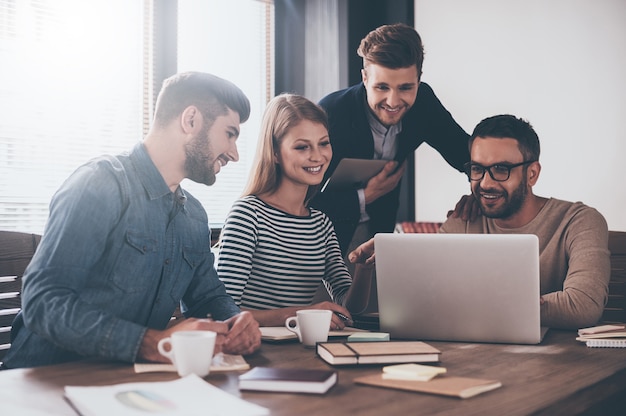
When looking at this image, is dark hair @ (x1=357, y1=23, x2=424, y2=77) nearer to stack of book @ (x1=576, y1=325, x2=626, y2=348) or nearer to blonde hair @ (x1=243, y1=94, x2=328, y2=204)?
blonde hair @ (x1=243, y1=94, x2=328, y2=204)

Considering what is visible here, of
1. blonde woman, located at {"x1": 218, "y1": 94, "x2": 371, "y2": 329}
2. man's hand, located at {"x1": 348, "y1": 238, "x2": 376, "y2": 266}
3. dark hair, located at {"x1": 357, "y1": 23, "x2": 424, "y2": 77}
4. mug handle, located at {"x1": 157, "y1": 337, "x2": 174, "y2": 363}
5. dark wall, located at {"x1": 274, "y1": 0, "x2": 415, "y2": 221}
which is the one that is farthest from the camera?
dark wall, located at {"x1": 274, "y1": 0, "x2": 415, "y2": 221}

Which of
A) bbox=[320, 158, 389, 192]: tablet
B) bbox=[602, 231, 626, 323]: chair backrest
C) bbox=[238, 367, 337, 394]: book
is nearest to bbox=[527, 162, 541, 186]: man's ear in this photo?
bbox=[602, 231, 626, 323]: chair backrest

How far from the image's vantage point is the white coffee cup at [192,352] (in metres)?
1.03

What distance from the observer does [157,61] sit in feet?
11.2

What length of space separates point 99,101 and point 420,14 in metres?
1.96

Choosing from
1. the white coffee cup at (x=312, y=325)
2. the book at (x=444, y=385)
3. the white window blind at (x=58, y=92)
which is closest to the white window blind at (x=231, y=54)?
the white window blind at (x=58, y=92)

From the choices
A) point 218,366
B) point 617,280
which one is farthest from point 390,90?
point 218,366

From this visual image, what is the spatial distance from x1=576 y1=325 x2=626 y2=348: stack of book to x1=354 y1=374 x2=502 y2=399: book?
1.50 feet

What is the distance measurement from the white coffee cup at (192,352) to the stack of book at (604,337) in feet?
2.68

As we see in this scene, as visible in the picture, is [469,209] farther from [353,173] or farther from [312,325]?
[312,325]

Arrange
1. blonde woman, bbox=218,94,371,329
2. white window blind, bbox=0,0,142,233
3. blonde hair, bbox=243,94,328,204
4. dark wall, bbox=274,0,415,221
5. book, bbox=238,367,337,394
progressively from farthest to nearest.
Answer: dark wall, bbox=274,0,415,221 < white window blind, bbox=0,0,142,233 < blonde hair, bbox=243,94,328,204 < blonde woman, bbox=218,94,371,329 < book, bbox=238,367,337,394

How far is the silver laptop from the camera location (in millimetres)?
1362

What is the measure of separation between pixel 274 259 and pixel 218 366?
2.81 ft

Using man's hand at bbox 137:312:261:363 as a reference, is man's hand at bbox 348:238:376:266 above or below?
above
